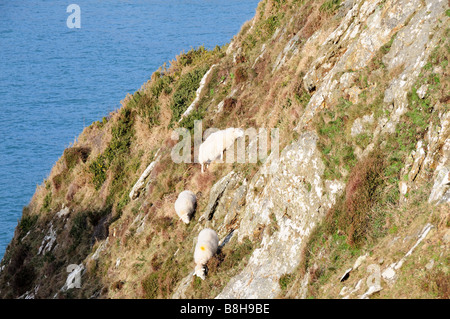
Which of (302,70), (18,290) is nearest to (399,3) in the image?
(302,70)

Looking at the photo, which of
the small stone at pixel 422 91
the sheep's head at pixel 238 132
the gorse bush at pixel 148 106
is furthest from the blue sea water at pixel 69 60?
the small stone at pixel 422 91

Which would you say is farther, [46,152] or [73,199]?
[46,152]

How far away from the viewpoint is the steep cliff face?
12.6 meters

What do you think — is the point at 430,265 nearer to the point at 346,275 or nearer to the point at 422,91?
the point at 346,275

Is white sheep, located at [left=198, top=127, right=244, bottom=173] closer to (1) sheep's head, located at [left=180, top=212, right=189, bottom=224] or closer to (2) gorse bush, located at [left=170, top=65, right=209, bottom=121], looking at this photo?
(1) sheep's head, located at [left=180, top=212, right=189, bottom=224]

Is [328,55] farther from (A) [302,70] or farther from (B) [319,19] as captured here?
(B) [319,19]

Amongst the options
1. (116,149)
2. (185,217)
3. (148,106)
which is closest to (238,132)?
(185,217)

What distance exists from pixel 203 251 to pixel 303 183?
13.8 feet

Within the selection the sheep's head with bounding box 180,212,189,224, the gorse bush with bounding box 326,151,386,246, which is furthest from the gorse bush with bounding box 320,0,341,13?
the sheep's head with bounding box 180,212,189,224

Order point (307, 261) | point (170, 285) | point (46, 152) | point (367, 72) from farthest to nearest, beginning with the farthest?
point (46, 152)
point (170, 285)
point (367, 72)
point (307, 261)

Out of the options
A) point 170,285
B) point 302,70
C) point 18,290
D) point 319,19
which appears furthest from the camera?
point 18,290

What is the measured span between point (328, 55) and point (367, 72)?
10.4 feet
